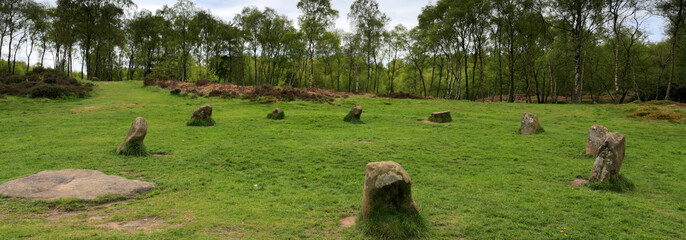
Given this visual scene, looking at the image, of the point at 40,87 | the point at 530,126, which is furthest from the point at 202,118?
the point at 40,87

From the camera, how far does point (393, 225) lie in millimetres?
5086

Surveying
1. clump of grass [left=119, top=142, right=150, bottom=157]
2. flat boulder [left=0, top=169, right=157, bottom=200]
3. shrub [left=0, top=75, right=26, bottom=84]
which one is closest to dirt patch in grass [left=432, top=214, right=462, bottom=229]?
flat boulder [left=0, top=169, right=157, bottom=200]

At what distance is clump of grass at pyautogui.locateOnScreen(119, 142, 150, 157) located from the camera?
10312 millimetres

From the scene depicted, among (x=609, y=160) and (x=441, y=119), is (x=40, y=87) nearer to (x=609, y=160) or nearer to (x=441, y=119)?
(x=441, y=119)

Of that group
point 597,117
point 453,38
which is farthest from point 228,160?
point 453,38

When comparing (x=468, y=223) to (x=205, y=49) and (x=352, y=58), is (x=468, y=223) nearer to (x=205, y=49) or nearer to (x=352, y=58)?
(x=352, y=58)

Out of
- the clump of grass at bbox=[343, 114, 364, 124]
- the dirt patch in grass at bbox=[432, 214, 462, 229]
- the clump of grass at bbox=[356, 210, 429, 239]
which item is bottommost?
the dirt patch in grass at bbox=[432, 214, 462, 229]

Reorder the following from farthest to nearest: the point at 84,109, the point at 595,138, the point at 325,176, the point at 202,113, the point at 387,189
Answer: the point at 84,109 < the point at 202,113 < the point at 595,138 < the point at 325,176 < the point at 387,189

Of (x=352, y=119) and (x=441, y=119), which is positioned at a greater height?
(x=441, y=119)

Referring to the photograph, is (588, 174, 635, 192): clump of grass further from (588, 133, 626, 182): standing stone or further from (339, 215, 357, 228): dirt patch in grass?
(339, 215, 357, 228): dirt patch in grass

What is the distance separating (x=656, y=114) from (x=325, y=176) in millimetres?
24161

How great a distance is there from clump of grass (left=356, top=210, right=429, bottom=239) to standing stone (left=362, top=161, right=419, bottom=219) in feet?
0.29

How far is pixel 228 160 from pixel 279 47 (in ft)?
175

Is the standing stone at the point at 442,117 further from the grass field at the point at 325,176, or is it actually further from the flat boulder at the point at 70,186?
the flat boulder at the point at 70,186
